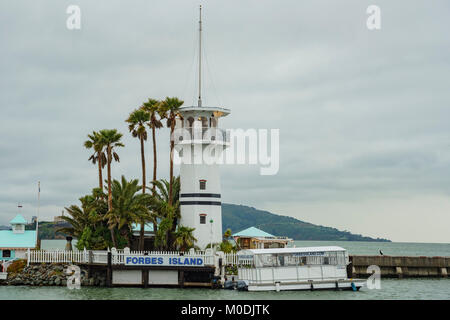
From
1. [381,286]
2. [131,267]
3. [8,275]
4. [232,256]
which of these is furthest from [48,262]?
[381,286]

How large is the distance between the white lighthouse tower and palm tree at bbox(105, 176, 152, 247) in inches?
136

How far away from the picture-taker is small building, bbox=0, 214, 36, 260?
4853 centimetres

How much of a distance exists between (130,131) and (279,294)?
18884 millimetres

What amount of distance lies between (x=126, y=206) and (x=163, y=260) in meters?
5.00

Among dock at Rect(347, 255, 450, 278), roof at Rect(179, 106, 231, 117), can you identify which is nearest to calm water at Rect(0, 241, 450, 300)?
dock at Rect(347, 255, 450, 278)

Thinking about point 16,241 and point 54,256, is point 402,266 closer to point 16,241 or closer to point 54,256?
point 54,256

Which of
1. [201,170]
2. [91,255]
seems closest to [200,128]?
[201,170]

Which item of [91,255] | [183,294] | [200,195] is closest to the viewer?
[183,294]

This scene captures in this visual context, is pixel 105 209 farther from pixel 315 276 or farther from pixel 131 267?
pixel 315 276

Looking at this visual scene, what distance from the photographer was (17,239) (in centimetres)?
4972

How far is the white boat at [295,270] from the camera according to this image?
136 ft

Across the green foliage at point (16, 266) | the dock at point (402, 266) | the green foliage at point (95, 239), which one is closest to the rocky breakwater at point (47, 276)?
the green foliage at point (16, 266)

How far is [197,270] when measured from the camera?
1710 inches

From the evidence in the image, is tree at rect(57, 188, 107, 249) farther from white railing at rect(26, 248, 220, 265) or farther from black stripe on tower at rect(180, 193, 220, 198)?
black stripe on tower at rect(180, 193, 220, 198)
